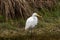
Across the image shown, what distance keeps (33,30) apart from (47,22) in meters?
1.46

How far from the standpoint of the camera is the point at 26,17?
11352mm

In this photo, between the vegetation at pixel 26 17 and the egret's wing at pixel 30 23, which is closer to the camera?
the vegetation at pixel 26 17

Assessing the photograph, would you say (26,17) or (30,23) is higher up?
(26,17)

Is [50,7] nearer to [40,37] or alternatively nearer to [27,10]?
[27,10]

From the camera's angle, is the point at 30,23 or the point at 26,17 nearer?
the point at 30,23

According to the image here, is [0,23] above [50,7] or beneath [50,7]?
beneath

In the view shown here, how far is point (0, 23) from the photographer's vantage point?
34.9 ft

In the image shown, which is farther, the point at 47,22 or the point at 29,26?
the point at 47,22

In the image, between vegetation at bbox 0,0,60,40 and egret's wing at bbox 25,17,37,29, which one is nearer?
vegetation at bbox 0,0,60,40

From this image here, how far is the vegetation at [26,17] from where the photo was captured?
9.45 metres

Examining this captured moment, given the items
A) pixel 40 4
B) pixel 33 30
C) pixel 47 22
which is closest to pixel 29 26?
pixel 33 30

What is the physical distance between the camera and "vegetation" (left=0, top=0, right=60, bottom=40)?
9.45 metres

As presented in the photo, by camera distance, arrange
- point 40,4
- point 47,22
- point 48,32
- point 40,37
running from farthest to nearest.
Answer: point 40,4 → point 47,22 → point 48,32 → point 40,37

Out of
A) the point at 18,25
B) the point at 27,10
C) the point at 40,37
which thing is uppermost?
the point at 27,10
